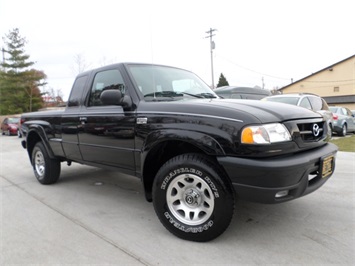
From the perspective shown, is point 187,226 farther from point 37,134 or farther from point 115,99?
point 37,134

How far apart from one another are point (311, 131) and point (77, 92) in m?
3.29

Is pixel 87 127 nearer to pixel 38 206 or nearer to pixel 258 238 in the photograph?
pixel 38 206

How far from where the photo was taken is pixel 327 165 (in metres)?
2.82

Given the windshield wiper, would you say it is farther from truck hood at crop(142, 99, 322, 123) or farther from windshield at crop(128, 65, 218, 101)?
truck hood at crop(142, 99, 322, 123)

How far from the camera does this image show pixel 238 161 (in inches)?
95.2

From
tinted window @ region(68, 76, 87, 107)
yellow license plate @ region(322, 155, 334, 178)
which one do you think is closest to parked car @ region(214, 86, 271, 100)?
tinted window @ region(68, 76, 87, 107)

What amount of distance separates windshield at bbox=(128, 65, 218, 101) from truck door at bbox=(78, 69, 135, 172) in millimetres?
259

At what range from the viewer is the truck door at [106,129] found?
336cm

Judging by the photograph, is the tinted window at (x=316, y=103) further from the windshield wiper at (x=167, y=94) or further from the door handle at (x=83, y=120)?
the door handle at (x=83, y=120)

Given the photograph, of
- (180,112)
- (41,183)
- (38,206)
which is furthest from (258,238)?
(41,183)

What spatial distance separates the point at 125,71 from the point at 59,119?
1.68 m

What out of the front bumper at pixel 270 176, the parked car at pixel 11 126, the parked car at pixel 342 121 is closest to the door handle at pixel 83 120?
the front bumper at pixel 270 176

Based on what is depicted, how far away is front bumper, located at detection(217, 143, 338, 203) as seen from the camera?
2318 mm

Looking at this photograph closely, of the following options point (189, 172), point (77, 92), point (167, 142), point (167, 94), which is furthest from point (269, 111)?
point (77, 92)
